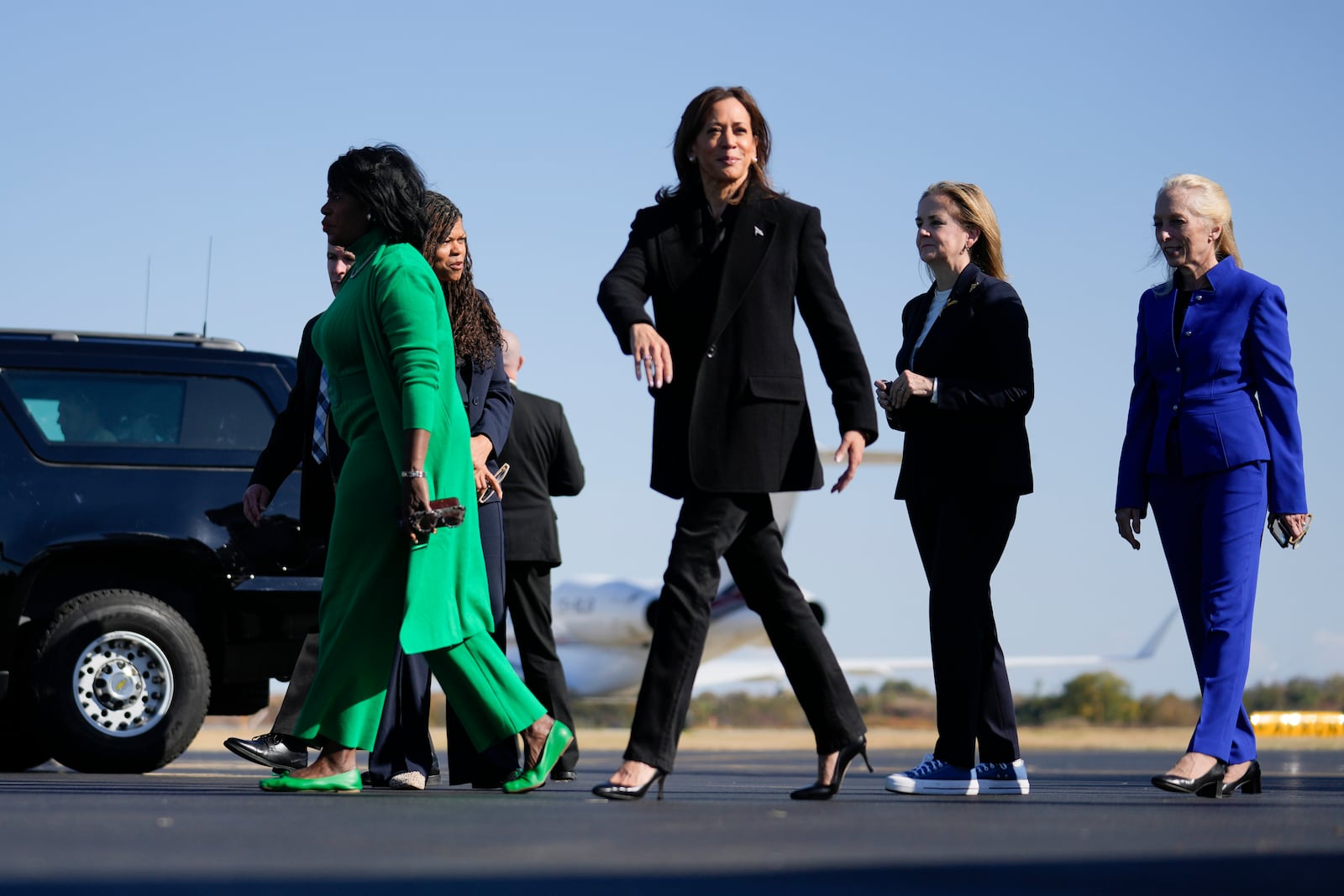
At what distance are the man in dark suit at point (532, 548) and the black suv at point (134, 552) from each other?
2.54ft

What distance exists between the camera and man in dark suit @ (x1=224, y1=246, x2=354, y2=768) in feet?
20.9

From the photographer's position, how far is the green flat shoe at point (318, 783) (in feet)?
18.6

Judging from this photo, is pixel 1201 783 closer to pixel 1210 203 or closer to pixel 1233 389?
pixel 1233 389

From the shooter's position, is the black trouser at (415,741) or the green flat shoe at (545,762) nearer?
the green flat shoe at (545,762)

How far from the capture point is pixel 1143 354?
6469mm

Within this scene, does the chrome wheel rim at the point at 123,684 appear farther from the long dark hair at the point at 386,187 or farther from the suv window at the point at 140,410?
the long dark hair at the point at 386,187

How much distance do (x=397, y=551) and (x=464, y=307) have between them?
1.13 metres

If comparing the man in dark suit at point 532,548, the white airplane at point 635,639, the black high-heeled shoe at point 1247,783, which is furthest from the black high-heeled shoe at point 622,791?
the white airplane at point 635,639

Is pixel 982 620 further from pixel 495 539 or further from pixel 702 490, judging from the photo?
pixel 495 539

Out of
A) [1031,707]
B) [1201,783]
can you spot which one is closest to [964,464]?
[1201,783]

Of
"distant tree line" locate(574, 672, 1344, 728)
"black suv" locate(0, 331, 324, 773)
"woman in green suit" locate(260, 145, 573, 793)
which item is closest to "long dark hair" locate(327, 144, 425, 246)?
"woman in green suit" locate(260, 145, 573, 793)

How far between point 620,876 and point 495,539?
325 cm

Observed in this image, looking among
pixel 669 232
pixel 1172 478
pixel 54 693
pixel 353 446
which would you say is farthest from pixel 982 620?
pixel 54 693

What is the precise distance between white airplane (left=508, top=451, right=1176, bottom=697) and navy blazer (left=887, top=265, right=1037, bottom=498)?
72.2ft
